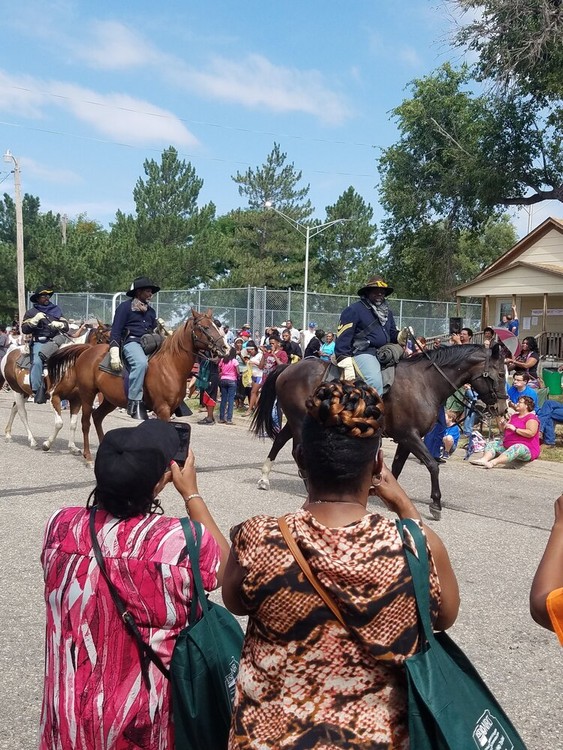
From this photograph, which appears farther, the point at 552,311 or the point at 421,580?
the point at 552,311

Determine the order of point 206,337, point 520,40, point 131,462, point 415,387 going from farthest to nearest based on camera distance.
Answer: point 520,40, point 206,337, point 415,387, point 131,462

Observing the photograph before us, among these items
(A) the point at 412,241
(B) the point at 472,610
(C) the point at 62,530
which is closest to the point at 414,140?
(A) the point at 412,241

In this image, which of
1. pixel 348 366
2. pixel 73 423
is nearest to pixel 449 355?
pixel 348 366

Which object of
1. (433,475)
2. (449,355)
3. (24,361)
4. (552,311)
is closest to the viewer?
(433,475)

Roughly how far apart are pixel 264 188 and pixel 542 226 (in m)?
38.3

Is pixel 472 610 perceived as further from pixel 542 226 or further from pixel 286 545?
pixel 542 226

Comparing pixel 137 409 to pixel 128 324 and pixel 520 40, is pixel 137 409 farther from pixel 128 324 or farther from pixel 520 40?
pixel 520 40

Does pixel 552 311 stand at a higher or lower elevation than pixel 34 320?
higher

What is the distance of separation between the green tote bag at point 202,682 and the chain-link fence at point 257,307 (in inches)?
890

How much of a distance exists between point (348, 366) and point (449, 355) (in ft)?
4.56

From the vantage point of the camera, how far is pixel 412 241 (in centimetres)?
4031

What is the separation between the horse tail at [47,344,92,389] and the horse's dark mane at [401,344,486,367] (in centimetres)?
580

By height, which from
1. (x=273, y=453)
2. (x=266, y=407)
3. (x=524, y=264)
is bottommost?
(x=273, y=453)

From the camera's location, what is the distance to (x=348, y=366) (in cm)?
905
